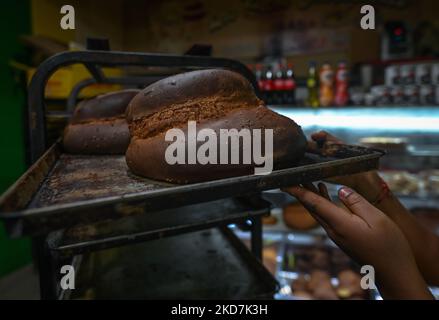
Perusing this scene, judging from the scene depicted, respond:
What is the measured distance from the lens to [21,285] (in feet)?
11.1

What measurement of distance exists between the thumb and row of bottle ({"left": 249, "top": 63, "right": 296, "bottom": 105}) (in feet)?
7.67

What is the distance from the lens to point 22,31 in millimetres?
3504

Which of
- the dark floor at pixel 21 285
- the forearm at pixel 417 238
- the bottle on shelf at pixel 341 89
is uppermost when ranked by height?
the bottle on shelf at pixel 341 89

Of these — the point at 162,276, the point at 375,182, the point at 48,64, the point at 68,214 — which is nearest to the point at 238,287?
the point at 162,276

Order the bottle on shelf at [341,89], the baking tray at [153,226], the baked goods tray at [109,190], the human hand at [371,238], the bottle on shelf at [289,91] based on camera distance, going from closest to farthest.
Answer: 1. the baked goods tray at [109,190]
2. the human hand at [371,238]
3. the baking tray at [153,226]
4. the bottle on shelf at [341,89]
5. the bottle on shelf at [289,91]

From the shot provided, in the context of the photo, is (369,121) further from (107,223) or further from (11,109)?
(11,109)

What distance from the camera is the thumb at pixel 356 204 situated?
2.36 feet

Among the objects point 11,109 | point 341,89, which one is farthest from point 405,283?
point 11,109

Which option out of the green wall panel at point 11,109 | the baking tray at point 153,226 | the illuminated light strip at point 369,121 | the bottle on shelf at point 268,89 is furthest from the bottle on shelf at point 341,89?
the green wall panel at point 11,109

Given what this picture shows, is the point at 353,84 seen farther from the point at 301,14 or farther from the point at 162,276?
the point at 162,276

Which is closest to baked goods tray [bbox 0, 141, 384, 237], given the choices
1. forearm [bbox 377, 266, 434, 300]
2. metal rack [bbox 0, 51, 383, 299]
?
metal rack [bbox 0, 51, 383, 299]

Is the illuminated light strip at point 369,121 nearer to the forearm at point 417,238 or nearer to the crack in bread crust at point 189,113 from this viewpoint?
the forearm at point 417,238

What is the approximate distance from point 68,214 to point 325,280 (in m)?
2.39

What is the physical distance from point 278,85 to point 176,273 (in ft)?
7.36
